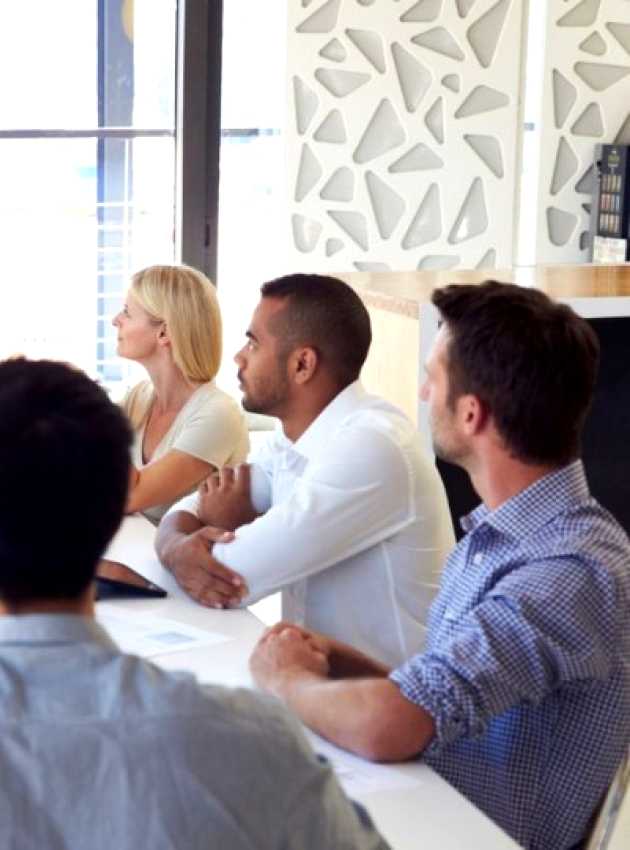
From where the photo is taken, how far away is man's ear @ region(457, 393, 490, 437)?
2.02 meters

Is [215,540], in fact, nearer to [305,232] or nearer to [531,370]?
[531,370]

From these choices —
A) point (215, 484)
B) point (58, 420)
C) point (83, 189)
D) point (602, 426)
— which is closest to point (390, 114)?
point (83, 189)

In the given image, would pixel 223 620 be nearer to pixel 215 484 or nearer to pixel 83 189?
pixel 215 484

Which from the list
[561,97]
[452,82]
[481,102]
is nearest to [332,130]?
[452,82]

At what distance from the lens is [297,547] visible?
2.54 m

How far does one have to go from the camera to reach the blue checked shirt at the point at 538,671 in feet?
5.93

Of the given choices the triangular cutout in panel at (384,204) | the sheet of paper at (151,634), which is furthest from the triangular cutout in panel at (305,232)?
the sheet of paper at (151,634)

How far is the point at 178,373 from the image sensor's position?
3438 millimetres

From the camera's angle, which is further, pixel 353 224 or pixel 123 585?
pixel 353 224

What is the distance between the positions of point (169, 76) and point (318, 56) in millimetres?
600

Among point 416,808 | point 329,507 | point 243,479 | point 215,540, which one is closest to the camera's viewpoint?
point 416,808

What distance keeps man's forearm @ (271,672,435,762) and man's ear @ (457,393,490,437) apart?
38cm

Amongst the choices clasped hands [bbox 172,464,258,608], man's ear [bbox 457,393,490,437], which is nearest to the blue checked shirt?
man's ear [bbox 457,393,490,437]

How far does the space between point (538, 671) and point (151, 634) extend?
30.2 inches
